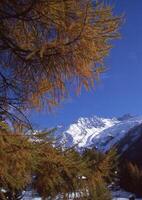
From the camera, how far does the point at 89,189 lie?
809cm

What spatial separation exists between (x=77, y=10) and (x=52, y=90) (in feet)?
4.95

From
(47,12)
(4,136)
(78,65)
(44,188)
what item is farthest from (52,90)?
(44,188)

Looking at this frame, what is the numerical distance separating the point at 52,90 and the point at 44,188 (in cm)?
220

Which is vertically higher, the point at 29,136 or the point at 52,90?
the point at 52,90

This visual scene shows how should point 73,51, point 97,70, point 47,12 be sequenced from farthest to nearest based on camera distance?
point 97,70
point 73,51
point 47,12

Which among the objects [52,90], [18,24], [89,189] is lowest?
[89,189]

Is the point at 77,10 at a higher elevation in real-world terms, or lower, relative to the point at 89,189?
higher

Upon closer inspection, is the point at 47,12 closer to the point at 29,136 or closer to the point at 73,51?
the point at 73,51

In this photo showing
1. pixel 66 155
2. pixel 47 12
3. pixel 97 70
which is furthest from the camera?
pixel 66 155

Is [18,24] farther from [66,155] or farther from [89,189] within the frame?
[89,189]

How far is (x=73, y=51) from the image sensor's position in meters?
6.02

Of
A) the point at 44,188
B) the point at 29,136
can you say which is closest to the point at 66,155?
Answer: the point at 44,188

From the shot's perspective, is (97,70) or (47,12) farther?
(97,70)

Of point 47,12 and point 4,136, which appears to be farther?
point 4,136
